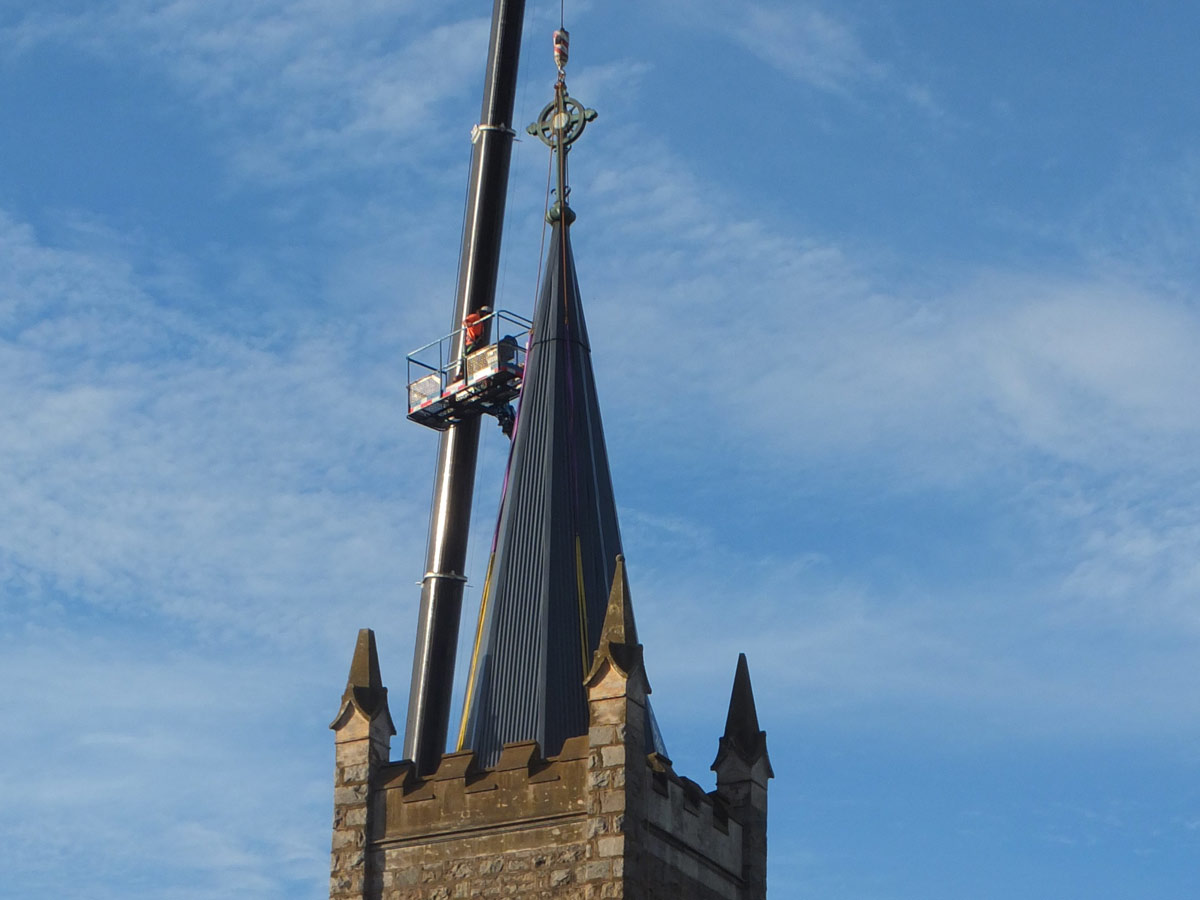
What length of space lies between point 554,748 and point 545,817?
5.57ft

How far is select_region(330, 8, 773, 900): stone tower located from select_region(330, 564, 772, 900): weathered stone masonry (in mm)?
27

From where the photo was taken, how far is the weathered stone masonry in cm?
3092

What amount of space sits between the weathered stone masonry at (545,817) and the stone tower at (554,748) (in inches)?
1.1

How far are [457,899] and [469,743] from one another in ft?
9.56

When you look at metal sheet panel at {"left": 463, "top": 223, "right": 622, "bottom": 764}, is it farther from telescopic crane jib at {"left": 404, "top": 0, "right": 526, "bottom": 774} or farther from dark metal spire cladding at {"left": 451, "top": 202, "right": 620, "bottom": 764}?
telescopic crane jib at {"left": 404, "top": 0, "right": 526, "bottom": 774}

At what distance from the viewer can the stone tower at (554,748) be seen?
3120cm

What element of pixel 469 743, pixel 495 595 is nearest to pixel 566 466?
pixel 495 595

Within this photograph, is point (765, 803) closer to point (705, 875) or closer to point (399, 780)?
point (705, 875)

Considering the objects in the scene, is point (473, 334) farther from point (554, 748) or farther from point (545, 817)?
point (545, 817)

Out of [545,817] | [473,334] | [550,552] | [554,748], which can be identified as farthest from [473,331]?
[545,817]

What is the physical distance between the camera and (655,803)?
31.7 meters

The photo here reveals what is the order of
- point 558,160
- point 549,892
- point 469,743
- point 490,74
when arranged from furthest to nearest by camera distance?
1. point 490,74
2. point 558,160
3. point 469,743
4. point 549,892

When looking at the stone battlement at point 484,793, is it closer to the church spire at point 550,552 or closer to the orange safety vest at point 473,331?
the church spire at point 550,552

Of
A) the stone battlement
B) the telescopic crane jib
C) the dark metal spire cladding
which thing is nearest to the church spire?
the dark metal spire cladding
